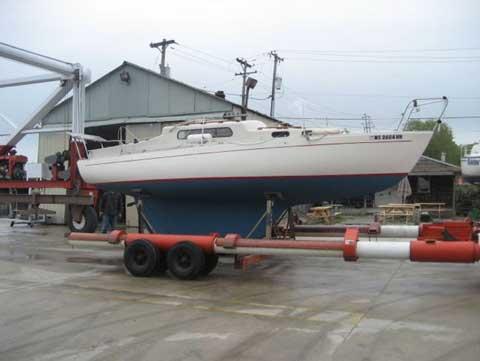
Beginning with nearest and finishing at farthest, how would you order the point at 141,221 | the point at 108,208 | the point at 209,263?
the point at 209,263, the point at 141,221, the point at 108,208

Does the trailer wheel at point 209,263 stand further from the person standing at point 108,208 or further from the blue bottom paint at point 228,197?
the person standing at point 108,208

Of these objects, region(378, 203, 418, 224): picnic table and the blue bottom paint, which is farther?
region(378, 203, 418, 224): picnic table

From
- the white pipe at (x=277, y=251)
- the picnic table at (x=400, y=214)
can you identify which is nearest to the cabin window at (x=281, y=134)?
the white pipe at (x=277, y=251)

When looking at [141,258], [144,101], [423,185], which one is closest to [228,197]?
[141,258]

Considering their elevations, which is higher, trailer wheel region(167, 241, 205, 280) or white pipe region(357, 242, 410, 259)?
white pipe region(357, 242, 410, 259)

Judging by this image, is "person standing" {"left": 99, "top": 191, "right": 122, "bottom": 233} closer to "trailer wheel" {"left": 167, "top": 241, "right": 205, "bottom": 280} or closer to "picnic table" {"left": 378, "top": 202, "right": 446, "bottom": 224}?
"trailer wheel" {"left": 167, "top": 241, "right": 205, "bottom": 280}

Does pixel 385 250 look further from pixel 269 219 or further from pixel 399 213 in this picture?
pixel 399 213

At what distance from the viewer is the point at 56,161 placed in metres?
12.4

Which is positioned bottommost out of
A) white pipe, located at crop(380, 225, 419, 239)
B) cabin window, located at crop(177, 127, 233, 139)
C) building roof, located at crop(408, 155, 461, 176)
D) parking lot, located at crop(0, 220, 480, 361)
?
parking lot, located at crop(0, 220, 480, 361)

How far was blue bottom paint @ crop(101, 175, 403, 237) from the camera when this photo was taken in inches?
343

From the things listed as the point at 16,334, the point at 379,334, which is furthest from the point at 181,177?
the point at 379,334

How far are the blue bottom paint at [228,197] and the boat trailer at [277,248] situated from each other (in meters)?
0.76

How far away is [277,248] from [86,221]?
6603 millimetres

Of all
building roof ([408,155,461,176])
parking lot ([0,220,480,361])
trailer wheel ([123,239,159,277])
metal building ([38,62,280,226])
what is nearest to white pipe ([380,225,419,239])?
parking lot ([0,220,480,361])
